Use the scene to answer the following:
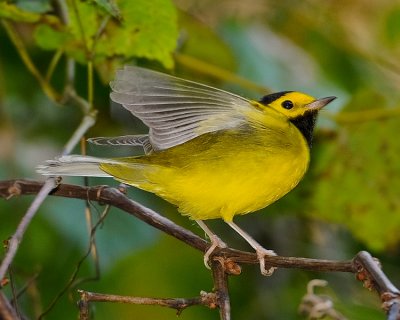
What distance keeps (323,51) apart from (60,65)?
3.70 ft

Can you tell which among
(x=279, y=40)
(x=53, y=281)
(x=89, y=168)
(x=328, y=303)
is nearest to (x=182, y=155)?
(x=89, y=168)

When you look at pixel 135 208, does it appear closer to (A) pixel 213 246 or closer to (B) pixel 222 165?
(A) pixel 213 246

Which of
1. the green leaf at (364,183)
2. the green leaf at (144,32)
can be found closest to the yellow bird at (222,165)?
the green leaf at (144,32)

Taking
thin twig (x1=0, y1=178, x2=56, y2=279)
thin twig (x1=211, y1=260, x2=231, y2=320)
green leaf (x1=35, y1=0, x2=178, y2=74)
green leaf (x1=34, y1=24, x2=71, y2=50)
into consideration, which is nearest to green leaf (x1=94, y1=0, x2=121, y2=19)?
green leaf (x1=35, y1=0, x2=178, y2=74)

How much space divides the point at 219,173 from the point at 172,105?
28 cm

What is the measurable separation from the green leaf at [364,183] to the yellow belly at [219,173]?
109cm

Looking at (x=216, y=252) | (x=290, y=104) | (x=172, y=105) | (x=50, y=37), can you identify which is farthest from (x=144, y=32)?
(x=216, y=252)

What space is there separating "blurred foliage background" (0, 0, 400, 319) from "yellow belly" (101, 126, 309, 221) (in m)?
0.62

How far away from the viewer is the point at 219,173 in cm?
202

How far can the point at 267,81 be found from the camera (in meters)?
3.37

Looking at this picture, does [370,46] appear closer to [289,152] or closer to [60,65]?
[60,65]

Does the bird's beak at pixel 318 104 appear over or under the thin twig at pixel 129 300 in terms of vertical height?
over

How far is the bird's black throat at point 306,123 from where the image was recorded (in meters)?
2.28

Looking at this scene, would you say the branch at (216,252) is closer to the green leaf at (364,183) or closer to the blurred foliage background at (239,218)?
the blurred foliage background at (239,218)
